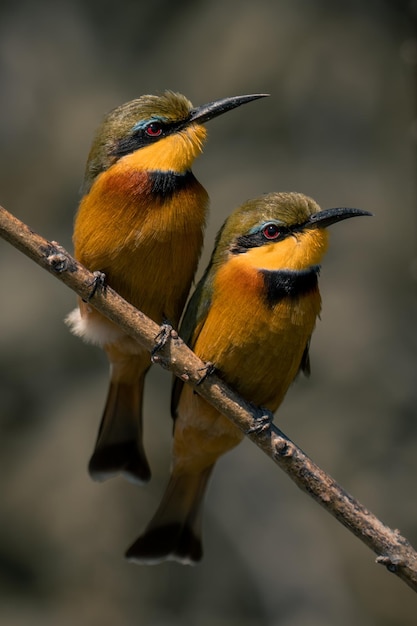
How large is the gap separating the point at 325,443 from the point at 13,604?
233cm

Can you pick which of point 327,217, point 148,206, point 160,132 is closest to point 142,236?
point 148,206

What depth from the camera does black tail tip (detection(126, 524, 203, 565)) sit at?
14.5 feet

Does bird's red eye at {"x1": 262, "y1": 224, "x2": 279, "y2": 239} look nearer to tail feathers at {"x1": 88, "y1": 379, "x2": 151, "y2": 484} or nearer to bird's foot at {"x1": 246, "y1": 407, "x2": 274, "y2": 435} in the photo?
bird's foot at {"x1": 246, "y1": 407, "x2": 274, "y2": 435}

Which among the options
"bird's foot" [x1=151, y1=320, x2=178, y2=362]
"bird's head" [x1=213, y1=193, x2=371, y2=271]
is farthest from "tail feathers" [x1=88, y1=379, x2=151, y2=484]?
"bird's foot" [x1=151, y1=320, x2=178, y2=362]

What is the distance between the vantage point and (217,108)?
12.6 feet

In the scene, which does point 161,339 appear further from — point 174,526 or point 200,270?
point 200,270

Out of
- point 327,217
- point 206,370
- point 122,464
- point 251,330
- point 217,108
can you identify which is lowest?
point 122,464

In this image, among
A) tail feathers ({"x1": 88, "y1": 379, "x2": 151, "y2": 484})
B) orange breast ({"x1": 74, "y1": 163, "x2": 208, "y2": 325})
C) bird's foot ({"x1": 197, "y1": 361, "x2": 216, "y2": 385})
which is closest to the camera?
bird's foot ({"x1": 197, "y1": 361, "x2": 216, "y2": 385})

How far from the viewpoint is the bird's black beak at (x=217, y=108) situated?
3816 millimetres

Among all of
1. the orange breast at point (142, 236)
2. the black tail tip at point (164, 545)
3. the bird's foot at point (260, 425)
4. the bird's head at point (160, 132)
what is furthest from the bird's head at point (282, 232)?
the black tail tip at point (164, 545)

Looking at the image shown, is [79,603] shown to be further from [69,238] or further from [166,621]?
[69,238]

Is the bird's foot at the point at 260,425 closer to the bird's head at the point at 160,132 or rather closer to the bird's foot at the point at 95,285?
the bird's foot at the point at 95,285

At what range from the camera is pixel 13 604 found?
6793 mm

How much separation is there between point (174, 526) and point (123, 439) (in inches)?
16.6
